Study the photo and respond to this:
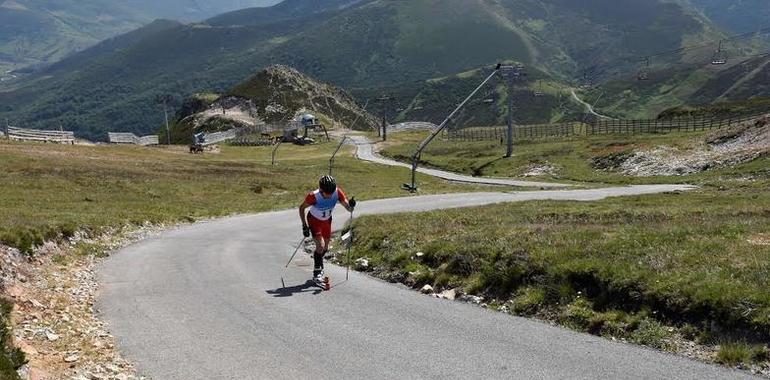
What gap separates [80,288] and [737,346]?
48.0ft

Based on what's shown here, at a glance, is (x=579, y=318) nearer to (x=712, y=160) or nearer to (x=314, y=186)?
(x=314, y=186)

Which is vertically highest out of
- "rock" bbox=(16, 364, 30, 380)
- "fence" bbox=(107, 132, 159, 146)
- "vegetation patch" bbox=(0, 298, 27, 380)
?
"fence" bbox=(107, 132, 159, 146)

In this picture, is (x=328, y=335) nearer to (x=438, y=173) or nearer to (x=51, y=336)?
(x=51, y=336)

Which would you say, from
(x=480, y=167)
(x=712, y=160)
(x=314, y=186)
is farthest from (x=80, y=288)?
(x=480, y=167)

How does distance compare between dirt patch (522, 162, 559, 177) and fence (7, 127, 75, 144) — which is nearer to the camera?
dirt patch (522, 162, 559, 177)

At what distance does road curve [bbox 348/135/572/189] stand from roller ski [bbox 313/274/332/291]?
142 ft

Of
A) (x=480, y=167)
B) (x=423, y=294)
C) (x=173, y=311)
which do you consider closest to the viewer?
(x=173, y=311)

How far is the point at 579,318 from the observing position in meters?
11.4

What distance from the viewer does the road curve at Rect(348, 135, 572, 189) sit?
6271cm

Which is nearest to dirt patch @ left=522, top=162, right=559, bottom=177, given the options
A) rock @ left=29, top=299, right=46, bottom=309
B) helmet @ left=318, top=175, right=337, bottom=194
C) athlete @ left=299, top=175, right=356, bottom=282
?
athlete @ left=299, top=175, right=356, bottom=282

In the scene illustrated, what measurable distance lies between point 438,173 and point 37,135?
59.5 metres

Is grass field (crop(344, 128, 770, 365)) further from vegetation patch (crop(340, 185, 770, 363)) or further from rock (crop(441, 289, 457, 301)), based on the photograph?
rock (crop(441, 289, 457, 301))

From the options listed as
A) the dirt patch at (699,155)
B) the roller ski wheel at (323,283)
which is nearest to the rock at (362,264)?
the roller ski wheel at (323,283)

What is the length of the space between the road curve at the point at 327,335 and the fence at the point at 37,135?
79.7 m
